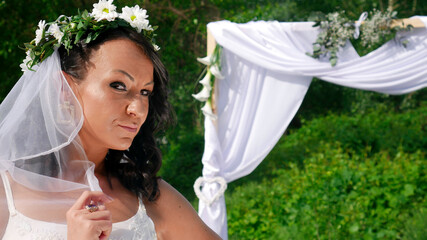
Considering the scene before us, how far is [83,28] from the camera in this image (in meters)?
1.42

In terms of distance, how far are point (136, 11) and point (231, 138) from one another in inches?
128

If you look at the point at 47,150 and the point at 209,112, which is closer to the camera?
the point at 47,150

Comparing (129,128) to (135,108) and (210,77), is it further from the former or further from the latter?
(210,77)

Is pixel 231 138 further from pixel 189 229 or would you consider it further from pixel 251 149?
pixel 189 229

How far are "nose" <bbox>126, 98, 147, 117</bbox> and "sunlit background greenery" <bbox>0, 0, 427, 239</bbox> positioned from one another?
7.81ft

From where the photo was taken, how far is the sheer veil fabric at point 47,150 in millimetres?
1335

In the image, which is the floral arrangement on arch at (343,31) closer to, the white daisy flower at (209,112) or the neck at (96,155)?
the white daisy flower at (209,112)

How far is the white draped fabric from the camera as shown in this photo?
15.0 ft

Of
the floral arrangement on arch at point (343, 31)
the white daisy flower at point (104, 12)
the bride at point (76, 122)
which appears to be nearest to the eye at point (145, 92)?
the bride at point (76, 122)

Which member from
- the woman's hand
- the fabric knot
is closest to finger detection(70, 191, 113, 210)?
the woman's hand

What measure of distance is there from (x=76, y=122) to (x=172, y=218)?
419 millimetres

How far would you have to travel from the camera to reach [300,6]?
9102mm

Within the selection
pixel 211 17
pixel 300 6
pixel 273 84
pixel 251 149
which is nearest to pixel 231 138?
pixel 251 149

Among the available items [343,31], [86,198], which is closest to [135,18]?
[86,198]
